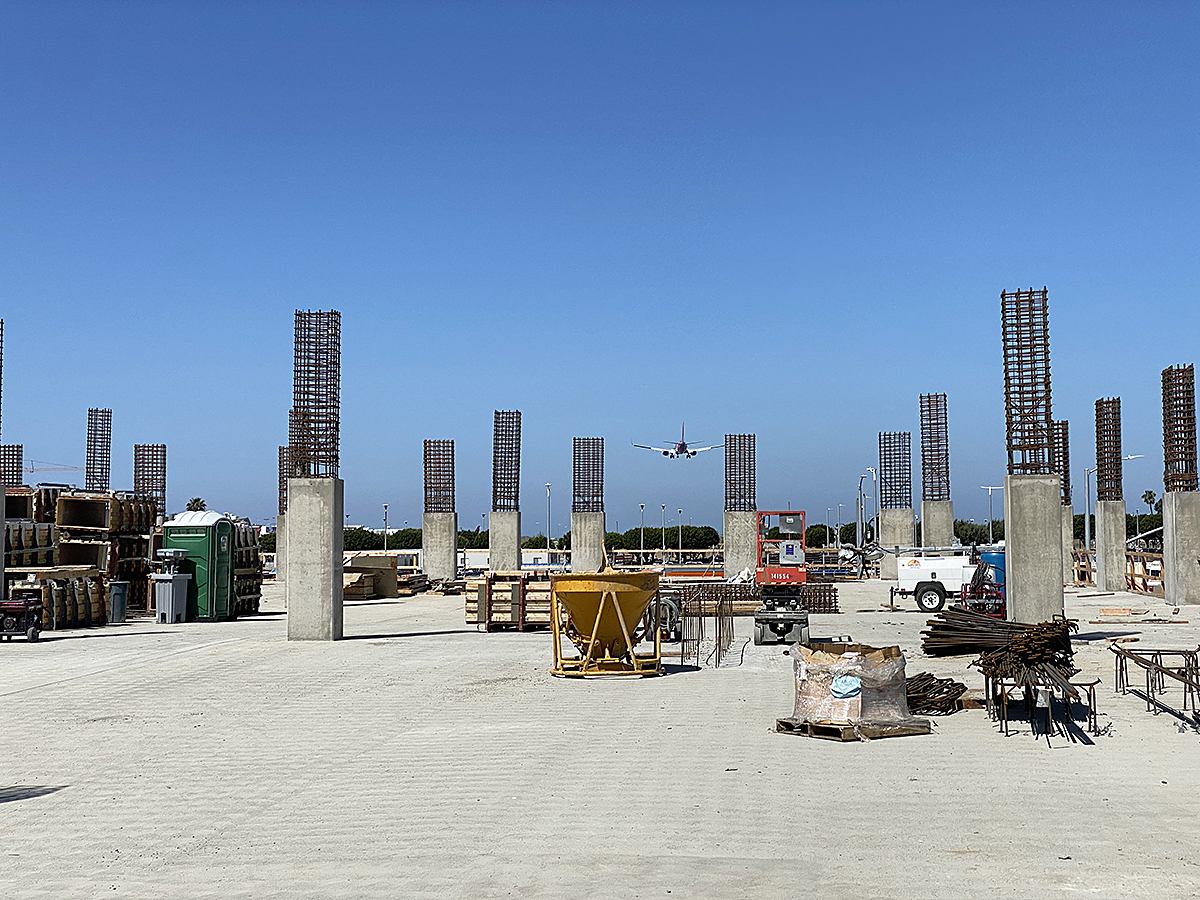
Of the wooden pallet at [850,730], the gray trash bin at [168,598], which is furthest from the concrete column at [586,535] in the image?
the wooden pallet at [850,730]

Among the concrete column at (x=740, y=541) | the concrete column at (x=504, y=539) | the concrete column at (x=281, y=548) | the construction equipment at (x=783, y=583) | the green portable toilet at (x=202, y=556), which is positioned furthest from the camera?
the concrete column at (x=281, y=548)

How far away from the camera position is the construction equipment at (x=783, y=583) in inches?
915

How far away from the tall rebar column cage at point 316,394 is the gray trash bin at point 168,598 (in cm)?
671

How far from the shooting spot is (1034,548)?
76.8 feet

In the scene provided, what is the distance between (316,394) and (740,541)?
28.3 m

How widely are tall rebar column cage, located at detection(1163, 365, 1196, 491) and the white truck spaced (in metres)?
7.00

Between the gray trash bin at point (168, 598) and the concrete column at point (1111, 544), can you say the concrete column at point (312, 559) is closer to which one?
the gray trash bin at point (168, 598)

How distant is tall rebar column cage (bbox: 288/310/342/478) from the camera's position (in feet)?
85.7

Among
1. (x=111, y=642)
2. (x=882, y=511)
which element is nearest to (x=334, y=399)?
(x=111, y=642)

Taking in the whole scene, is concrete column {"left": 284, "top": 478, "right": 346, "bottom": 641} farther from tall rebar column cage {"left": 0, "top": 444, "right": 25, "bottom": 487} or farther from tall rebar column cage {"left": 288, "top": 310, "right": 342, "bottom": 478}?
tall rebar column cage {"left": 0, "top": 444, "right": 25, "bottom": 487}

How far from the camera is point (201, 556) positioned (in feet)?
106

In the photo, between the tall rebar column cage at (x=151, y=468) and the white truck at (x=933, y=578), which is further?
the tall rebar column cage at (x=151, y=468)

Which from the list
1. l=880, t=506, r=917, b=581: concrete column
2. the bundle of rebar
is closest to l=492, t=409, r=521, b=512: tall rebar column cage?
l=880, t=506, r=917, b=581: concrete column

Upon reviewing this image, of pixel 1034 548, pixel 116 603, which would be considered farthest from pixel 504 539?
pixel 1034 548
